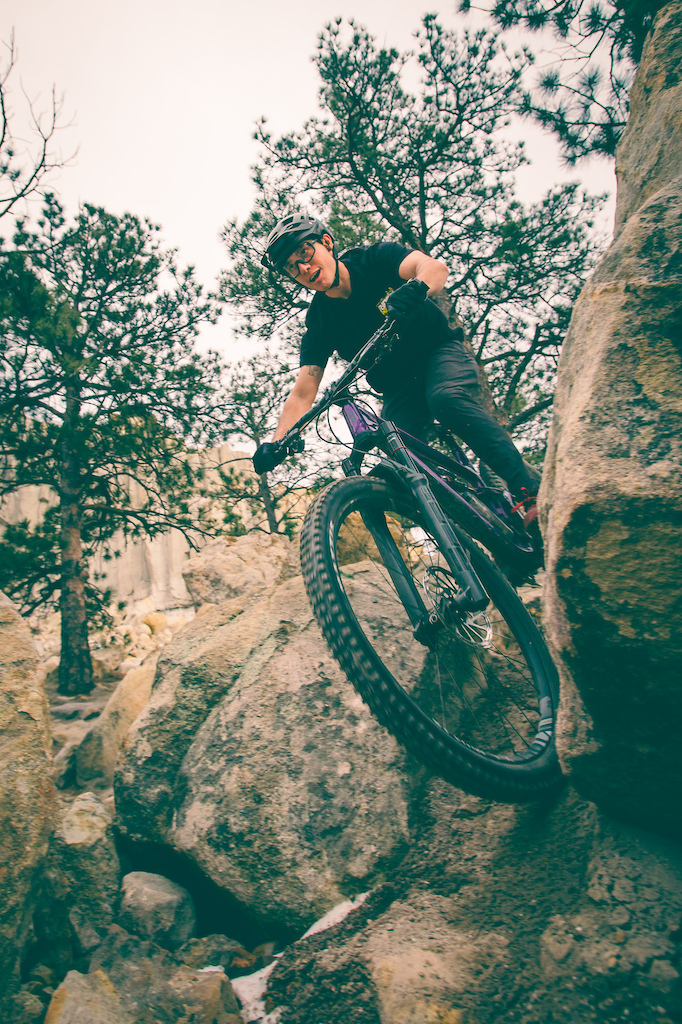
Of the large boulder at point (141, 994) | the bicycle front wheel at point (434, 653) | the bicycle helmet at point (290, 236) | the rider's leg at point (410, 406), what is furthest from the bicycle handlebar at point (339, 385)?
the large boulder at point (141, 994)

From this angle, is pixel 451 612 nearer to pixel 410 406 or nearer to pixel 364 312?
pixel 410 406

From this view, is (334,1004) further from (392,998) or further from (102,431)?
(102,431)

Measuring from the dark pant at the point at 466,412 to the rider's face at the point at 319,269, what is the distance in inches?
24.9

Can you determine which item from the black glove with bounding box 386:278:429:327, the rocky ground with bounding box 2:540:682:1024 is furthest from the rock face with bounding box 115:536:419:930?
the black glove with bounding box 386:278:429:327

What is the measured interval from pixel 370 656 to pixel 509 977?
985mm

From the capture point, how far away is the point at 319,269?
2393 millimetres

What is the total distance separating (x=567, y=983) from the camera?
133 cm

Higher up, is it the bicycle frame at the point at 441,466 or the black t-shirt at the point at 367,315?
the black t-shirt at the point at 367,315

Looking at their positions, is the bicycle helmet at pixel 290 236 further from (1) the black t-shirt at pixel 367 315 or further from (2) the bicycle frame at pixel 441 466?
(2) the bicycle frame at pixel 441 466

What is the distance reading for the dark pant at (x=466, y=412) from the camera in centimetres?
233

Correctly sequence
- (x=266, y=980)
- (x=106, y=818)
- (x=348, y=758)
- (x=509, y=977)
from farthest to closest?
(x=106, y=818) < (x=348, y=758) < (x=266, y=980) < (x=509, y=977)

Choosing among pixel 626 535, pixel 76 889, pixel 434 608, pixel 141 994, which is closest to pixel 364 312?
pixel 434 608

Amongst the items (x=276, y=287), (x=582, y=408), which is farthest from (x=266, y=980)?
(x=276, y=287)

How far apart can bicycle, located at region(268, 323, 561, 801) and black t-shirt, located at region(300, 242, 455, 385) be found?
0.42 m
